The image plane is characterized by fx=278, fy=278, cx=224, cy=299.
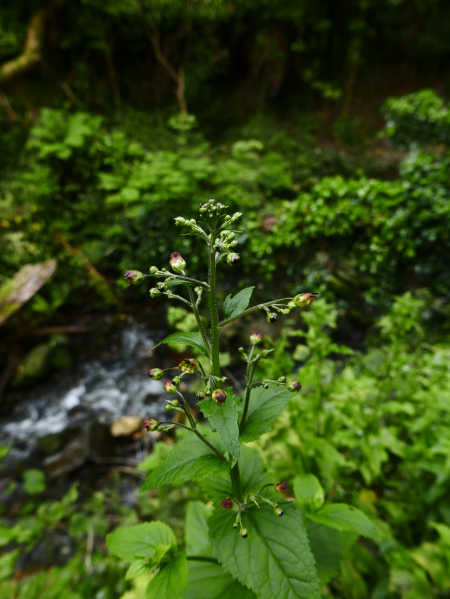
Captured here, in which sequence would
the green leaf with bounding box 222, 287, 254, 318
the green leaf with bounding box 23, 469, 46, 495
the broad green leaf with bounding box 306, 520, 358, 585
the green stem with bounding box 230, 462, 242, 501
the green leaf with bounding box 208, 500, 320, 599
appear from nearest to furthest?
the green leaf with bounding box 208, 500, 320, 599
the green leaf with bounding box 222, 287, 254, 318
the green stem with bounding box 230, 462, 242, 501
the broad green leaf with bounding box 306, 520, 358, 585
the green leaf with bounding box 23, 469, 46, 495

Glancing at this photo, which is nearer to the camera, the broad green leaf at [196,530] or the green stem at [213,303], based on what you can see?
the green stem at [213,303]

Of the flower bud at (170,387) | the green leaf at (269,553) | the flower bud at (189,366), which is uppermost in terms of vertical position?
the flower bud at (189,366)

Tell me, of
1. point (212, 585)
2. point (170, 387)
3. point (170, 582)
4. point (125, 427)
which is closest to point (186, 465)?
point (170, 387)

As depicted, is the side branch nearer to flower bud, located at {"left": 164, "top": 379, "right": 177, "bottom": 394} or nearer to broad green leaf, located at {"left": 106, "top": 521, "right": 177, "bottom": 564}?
flower bud, located at {"left": 164, "top": 379, "right": 177, "bottom": 394}

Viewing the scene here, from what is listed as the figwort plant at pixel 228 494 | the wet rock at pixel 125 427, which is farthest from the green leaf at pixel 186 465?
the wet rock at pixel 125 427

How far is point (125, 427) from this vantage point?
13.6 feet

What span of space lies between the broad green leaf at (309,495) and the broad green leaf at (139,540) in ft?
2.02

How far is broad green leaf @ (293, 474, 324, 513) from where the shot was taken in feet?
4.40

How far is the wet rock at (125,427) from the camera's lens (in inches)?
161

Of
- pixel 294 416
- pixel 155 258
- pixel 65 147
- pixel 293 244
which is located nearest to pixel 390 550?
pixel 294 416

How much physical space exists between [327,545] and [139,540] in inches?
34.7

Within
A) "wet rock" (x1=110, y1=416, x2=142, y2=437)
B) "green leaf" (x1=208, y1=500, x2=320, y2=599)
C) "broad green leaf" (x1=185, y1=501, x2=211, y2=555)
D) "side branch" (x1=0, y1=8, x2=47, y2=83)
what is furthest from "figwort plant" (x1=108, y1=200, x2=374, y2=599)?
"side branch" (x1=0, y1=8, x2=47, y2=83)

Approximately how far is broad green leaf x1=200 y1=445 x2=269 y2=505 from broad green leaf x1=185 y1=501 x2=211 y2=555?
37 cm

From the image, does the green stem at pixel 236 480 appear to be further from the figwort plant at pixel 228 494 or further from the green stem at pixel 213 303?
the green stem at pixel 213 303
